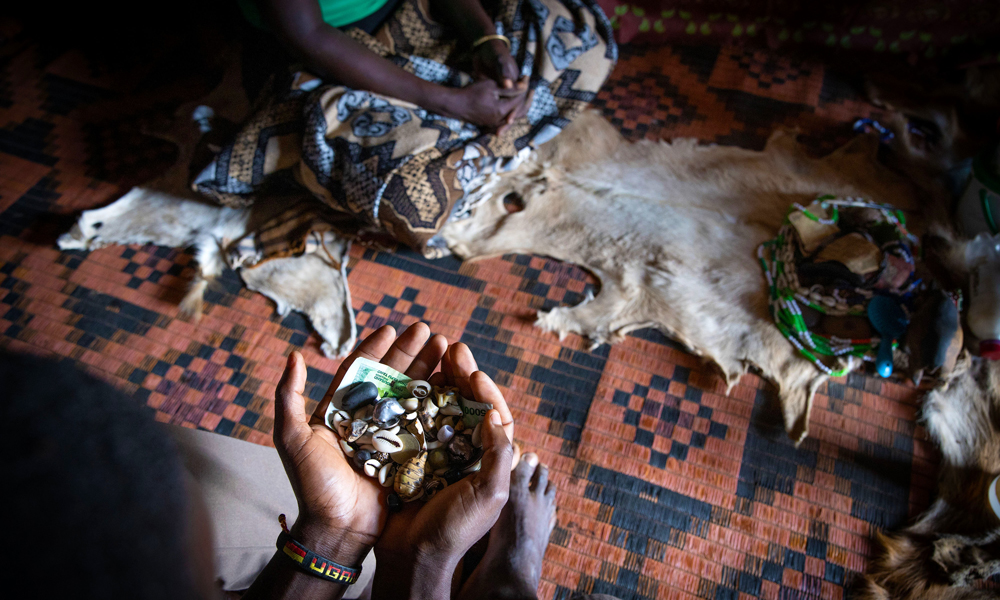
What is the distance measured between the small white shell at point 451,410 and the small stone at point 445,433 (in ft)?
0.09

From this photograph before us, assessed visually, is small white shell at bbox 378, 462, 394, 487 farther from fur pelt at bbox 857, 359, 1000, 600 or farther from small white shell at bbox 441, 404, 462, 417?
fur pelt at bbox 857, 359, 1000, 600

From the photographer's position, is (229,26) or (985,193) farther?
(229,26)

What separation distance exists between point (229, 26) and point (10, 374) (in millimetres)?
2192

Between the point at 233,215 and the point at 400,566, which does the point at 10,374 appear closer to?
the point at 400,566

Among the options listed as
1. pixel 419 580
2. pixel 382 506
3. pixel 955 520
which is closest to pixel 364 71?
pixel 382 506

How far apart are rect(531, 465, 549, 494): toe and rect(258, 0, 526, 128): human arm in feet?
3.41

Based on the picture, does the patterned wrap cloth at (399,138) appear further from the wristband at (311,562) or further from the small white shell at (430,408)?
the wristband at (311,562)

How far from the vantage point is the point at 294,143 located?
1.59 metres

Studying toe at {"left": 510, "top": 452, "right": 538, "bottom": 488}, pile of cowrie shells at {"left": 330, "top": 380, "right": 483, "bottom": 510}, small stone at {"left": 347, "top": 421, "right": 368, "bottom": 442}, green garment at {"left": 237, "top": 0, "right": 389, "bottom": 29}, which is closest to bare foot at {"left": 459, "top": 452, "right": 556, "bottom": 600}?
toe at {"left": 510, "top": 452, "right": 538, "bottom": 488}

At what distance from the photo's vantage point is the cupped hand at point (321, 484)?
758mm

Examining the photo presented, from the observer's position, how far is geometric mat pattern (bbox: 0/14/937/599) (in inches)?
46.1

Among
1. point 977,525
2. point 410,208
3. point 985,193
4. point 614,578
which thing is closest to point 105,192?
point 410,208

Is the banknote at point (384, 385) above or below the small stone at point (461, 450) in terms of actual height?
above

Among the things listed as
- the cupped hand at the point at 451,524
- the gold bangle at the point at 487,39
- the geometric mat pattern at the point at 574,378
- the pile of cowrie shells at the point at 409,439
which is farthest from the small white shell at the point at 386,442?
the gold bangle at the point at 487,39
